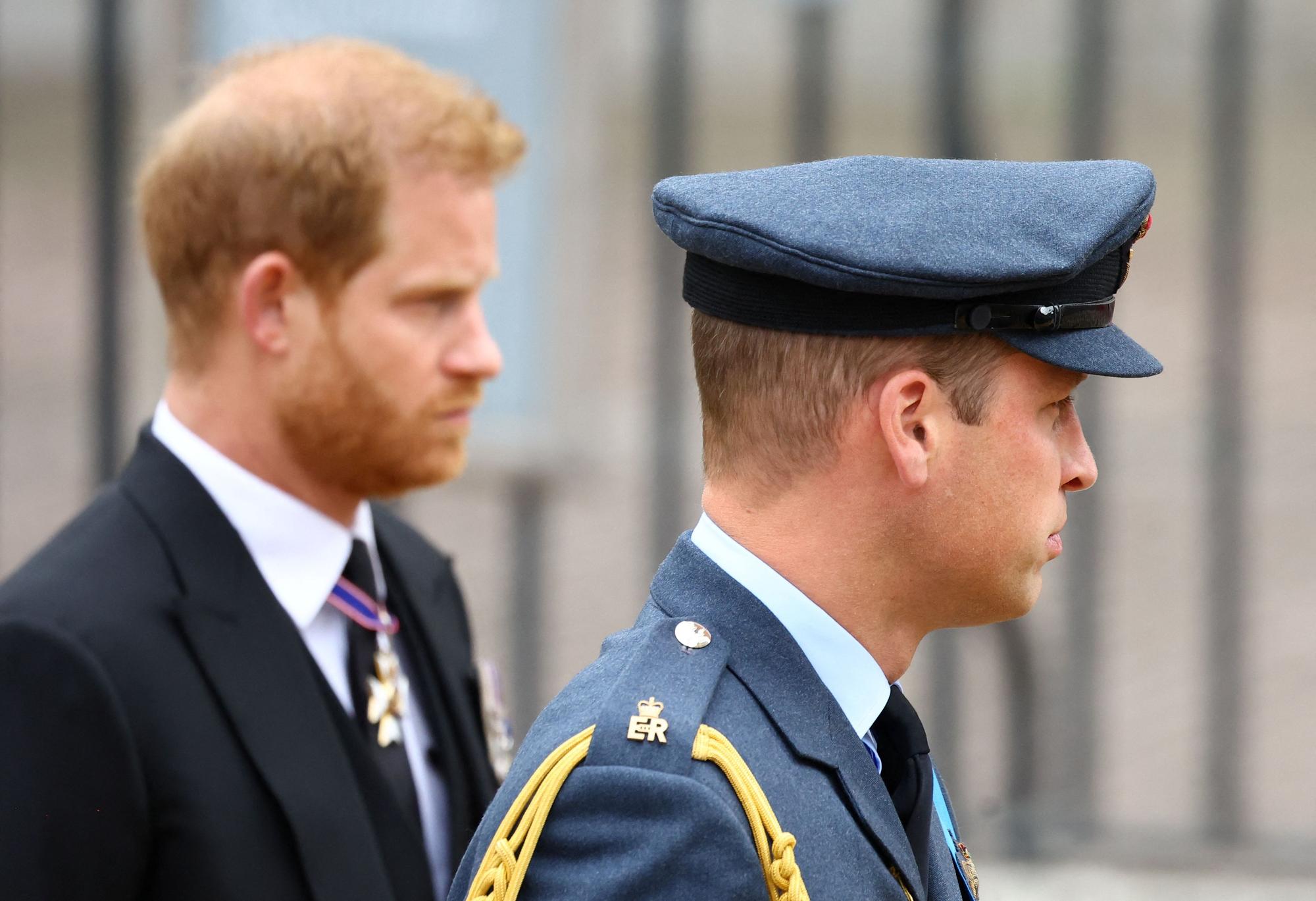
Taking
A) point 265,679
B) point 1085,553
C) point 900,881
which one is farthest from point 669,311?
point 900,881

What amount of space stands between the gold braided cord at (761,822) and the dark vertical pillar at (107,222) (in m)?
3.48

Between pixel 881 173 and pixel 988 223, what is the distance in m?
0.12

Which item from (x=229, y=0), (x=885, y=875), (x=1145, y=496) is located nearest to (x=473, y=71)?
(x=229, y=0)

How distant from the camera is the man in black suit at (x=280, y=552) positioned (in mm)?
1823

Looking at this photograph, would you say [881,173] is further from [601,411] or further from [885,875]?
[601,411]

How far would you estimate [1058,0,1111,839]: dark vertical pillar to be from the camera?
4.14m

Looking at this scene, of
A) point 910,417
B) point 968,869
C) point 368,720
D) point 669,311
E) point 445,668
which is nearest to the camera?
point 910,417

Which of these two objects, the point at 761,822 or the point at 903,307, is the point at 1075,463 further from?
the point at 761,822

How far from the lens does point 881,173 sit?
4.91 feet

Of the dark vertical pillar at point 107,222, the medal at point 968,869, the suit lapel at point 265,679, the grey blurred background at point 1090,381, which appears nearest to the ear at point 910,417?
the medal at point 968,869

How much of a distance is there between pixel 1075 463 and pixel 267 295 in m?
1.16

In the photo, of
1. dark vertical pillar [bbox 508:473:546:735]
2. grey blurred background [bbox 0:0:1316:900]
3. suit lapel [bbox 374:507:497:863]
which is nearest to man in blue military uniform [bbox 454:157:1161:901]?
suit lapel [bbox 374:507:497:863]

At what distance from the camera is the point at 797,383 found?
58.3 inches

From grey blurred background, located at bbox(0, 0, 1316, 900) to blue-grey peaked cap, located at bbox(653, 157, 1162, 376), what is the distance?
2728 millimetres
